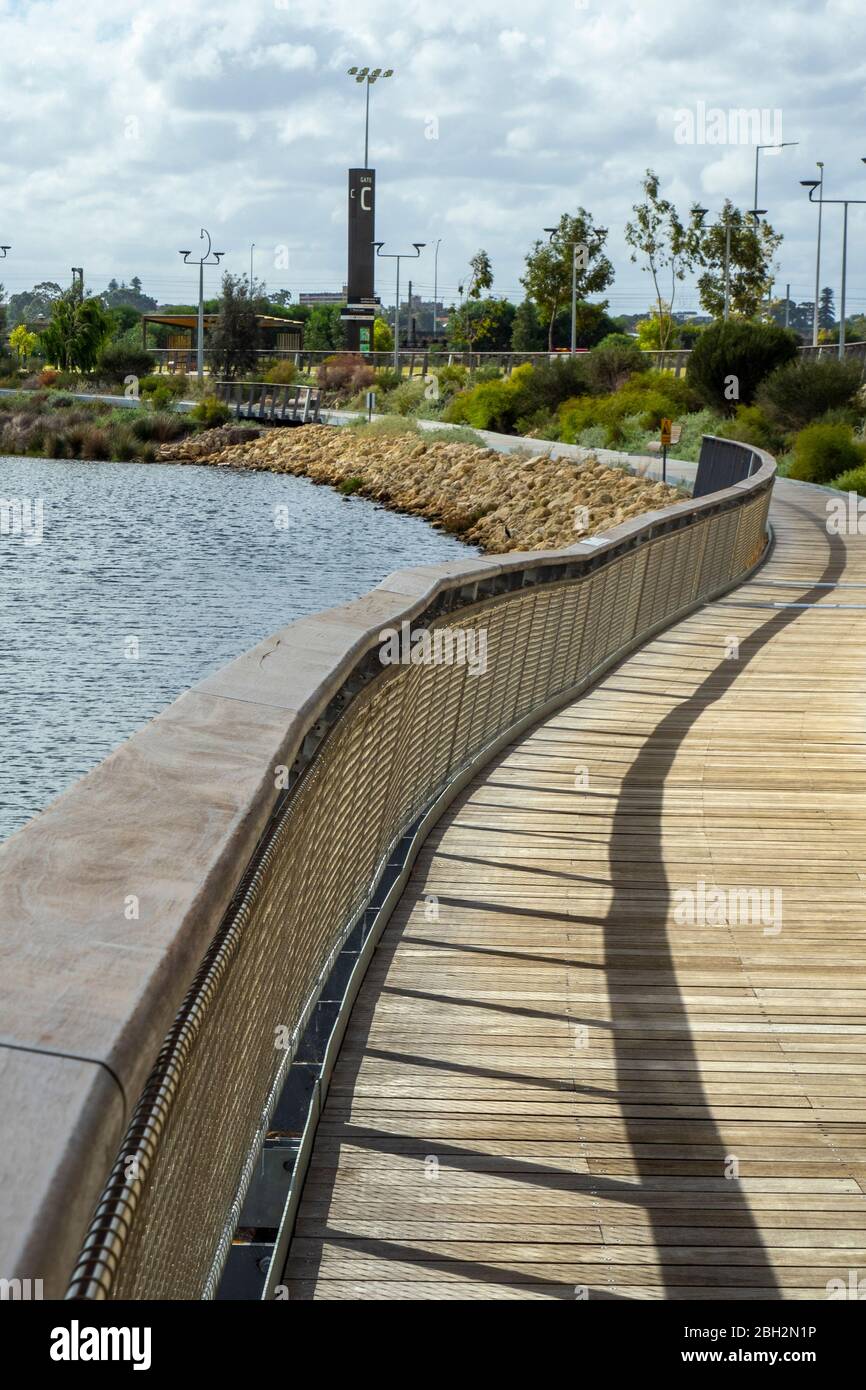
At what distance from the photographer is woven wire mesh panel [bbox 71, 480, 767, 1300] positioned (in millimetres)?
2121

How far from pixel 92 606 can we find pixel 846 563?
18271 mm

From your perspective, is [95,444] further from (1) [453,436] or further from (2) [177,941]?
(2) [177,941]

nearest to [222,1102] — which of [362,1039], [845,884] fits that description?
[362,1039]

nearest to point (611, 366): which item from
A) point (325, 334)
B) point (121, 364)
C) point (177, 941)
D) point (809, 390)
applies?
point (809, 390)

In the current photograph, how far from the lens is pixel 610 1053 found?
4777mm

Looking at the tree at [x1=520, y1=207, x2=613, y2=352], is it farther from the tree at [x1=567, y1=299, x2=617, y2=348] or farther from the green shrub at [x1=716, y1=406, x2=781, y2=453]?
the green shrub at [x1=716, y1=406, x2=781, y2=453]

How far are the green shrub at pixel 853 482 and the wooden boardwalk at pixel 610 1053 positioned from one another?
2447 cm

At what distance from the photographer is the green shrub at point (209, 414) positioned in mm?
85312

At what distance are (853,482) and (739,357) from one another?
598 inches

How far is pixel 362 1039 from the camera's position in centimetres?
479

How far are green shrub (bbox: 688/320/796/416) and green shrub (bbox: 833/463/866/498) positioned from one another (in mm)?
12552

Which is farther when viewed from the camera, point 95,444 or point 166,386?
point 166,386

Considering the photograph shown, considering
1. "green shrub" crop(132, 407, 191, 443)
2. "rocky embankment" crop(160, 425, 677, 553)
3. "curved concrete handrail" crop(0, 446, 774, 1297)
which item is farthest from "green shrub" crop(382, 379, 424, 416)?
"curved concrete handrail" crop(0, 446, 774, 1297)
